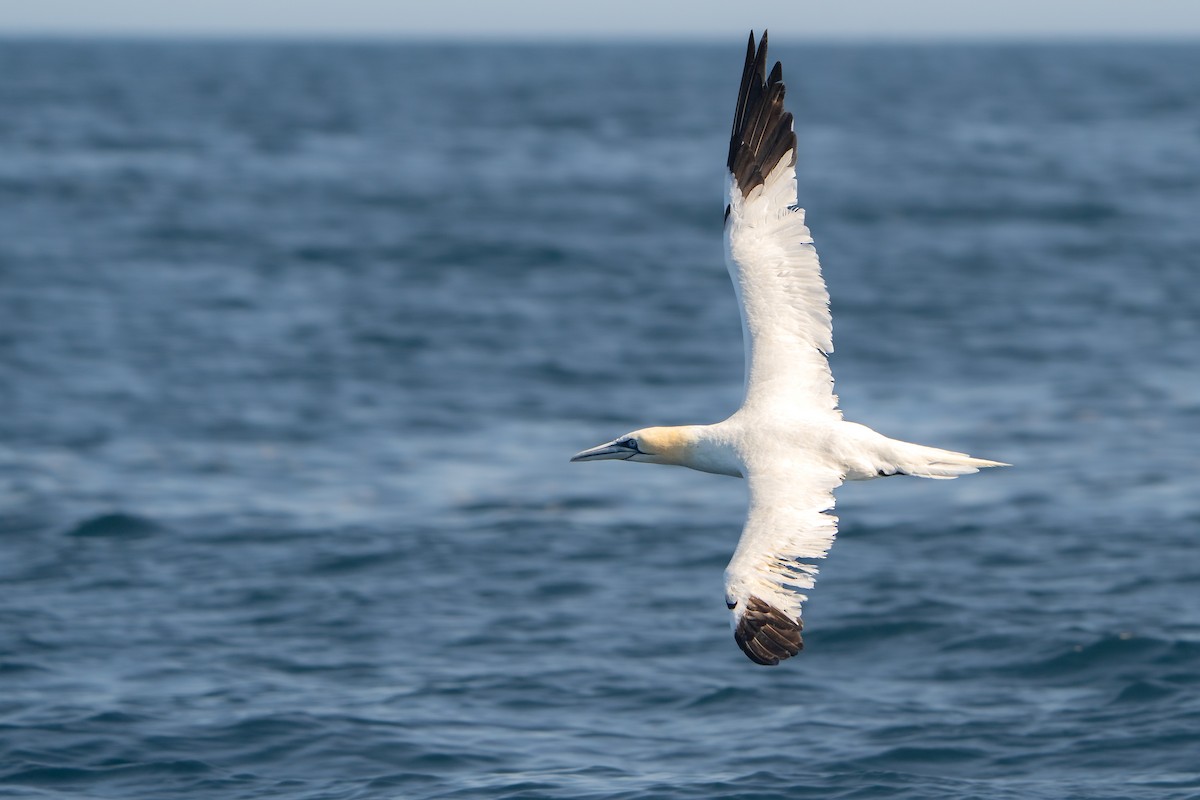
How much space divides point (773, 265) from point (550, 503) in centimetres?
753

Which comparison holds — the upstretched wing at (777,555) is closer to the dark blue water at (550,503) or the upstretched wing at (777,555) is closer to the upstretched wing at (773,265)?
the upstretched wing at (773,265)

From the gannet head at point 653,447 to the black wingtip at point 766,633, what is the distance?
200 centimetres

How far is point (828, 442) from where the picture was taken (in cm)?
980

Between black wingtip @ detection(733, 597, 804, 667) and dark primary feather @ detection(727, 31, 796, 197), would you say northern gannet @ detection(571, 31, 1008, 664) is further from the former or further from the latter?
black wingtip @ detection(733, 597, 804, 667)

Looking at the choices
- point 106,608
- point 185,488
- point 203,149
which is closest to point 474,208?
point 203,149

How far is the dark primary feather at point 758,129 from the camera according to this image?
10273 mm

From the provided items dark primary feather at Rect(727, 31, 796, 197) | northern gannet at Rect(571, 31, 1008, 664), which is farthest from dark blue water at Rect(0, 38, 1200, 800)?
dark primary feather at Rect(727, 31, 796, 197)

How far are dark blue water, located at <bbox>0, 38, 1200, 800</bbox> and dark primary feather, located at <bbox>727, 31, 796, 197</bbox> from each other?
3850mm

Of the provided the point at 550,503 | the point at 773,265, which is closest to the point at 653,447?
the point at 773,265

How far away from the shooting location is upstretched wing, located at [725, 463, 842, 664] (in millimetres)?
8375

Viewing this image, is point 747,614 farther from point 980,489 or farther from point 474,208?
point 474,208

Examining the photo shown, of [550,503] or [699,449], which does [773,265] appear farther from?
[550,503]

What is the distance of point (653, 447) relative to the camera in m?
10.6

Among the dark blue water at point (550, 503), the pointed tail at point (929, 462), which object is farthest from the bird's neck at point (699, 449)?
the dark blue water at point (550, 503)
